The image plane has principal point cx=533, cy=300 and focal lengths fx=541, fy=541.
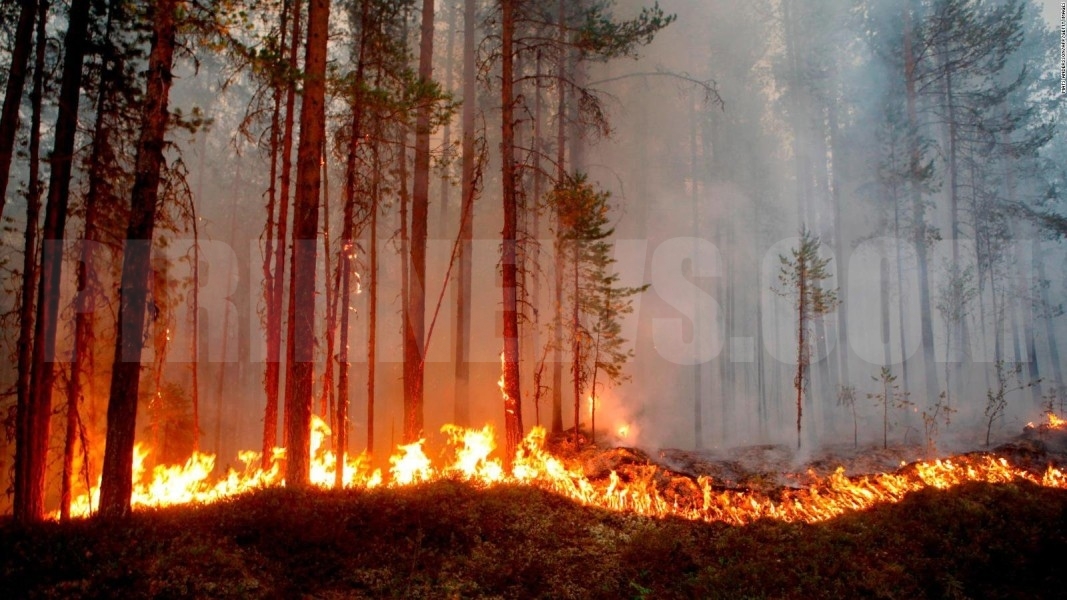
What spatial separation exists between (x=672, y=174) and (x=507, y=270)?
2349 centimetres

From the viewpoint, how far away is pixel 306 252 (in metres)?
10.2

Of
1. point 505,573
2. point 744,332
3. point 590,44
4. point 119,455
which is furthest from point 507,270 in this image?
point 744,332

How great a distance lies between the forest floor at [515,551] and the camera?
607 cm

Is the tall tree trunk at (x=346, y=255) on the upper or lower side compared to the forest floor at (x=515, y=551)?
upper

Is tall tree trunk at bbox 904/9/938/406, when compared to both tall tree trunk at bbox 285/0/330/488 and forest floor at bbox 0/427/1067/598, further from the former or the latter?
tall tree trunk at bbox 285/0/330/488

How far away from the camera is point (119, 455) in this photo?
25.9 ft

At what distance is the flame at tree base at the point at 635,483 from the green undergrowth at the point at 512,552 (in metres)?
1.11

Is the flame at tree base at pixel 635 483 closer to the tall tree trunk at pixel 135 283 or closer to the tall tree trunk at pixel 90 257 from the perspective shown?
the tall tree trunk at pixel 135 283

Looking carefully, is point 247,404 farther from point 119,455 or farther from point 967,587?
point 967,587

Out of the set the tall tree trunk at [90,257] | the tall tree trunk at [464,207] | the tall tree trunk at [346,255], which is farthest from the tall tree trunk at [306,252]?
the tall tree trunk at [464,207]

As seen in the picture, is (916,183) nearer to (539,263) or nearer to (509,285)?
(539,263)

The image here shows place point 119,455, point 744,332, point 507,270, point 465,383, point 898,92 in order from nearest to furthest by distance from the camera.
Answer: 1. point 119,455
2. point 507,270
3. point 465,383
4. point 898,92
5. point 744,332

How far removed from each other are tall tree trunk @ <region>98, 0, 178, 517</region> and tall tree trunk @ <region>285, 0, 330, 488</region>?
2.29 metres

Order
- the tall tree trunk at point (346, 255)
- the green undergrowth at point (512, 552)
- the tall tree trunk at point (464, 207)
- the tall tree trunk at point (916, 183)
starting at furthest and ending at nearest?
the tall tree trunk at point (916, 183) < the tall tree trunk at point (464, 207) < the tall tree trunk at point (346, 255) < the green undergrowth at point (512, 552)
